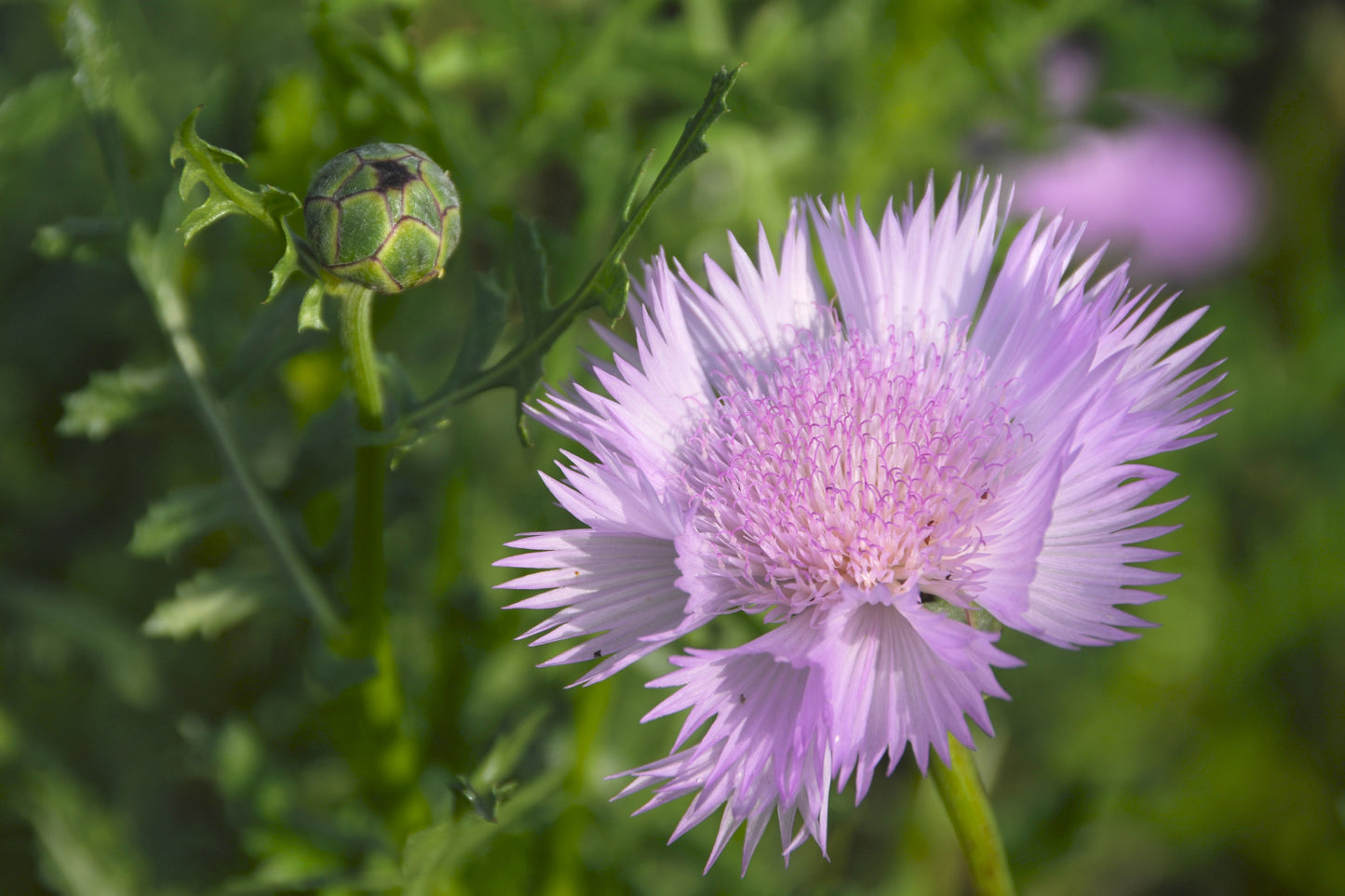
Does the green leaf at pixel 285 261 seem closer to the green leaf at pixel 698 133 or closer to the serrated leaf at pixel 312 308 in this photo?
the serrated leaf at pixel 312 308

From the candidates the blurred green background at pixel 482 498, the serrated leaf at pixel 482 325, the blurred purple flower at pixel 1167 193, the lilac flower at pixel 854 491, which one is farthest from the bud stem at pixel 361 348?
the blurred purple flower at pixel 1167 193

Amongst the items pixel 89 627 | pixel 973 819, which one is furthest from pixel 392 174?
pixel 89 627

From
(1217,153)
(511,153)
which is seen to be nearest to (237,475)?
(511,153)

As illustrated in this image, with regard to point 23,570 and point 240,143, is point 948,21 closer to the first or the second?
point 240,143

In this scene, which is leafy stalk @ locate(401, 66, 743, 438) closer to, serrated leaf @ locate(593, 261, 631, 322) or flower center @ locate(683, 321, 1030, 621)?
serrated leaf @ locate(593, 261, 631, 322)

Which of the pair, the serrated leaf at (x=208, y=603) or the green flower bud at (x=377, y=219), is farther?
the serrated leaf at (x=208, y=603)

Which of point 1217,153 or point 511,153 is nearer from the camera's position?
point 511,153
